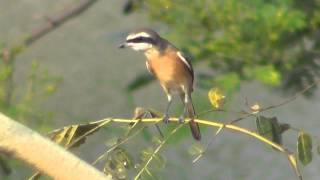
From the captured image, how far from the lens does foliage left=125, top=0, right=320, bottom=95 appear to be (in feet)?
9.64

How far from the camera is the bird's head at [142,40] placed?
1757mm

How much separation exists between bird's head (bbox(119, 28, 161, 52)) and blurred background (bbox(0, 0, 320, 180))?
14 centimetres

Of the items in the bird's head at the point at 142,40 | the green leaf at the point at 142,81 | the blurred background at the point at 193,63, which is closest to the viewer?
the bird's head at the point at 142,40

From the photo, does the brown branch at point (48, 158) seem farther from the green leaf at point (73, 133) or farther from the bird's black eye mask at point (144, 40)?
the bird's black eye mask at point (144, 40)

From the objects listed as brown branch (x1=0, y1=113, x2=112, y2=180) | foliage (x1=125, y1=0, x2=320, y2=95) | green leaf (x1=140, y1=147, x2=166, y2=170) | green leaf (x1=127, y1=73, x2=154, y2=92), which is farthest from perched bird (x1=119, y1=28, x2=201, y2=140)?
green leaf (x1=127, y1=73, x2=154, y2=92)

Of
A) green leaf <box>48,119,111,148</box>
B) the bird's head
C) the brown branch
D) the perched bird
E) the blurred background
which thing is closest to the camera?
the brown branch

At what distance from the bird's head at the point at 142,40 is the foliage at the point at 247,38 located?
1.07 meters

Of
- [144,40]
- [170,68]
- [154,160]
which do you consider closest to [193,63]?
[170,68]

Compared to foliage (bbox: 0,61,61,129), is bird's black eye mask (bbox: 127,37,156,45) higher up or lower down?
higher up

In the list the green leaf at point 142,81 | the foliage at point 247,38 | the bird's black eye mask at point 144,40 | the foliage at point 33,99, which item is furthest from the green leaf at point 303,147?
the green leaf at point 142,81

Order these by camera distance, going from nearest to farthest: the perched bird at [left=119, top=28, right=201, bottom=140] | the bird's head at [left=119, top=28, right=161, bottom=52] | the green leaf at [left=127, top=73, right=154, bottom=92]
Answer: the bird's head at [left=119, top=28, right=161, bottom=52] → the perched bird at [left=119, top=28, right=201, bottom=140] → the green leaf at [left=127, top=73, right=154, bottom=92]

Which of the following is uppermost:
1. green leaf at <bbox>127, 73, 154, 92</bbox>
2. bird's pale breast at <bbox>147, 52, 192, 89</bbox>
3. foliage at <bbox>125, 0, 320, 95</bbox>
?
bird's pale breast at <bbox>147, 52, 192, 89</bbox>

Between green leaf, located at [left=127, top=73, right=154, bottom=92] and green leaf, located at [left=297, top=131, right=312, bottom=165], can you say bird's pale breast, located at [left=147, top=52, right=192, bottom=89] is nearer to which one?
green leaf, located at [left=297, top=131, right=312, bottom=165]

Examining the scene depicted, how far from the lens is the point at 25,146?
1112 millimetres
